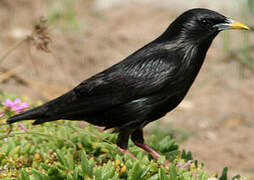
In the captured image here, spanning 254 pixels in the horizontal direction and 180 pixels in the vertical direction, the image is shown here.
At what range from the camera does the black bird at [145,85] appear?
358 cm

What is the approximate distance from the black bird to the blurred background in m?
1.75

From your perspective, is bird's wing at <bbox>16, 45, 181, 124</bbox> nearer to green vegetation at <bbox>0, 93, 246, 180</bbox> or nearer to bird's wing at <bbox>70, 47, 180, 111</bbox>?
bird's wing at <bbox>70, 47, 180, 111</bbox>

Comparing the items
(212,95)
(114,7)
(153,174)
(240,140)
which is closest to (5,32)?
(114,7)

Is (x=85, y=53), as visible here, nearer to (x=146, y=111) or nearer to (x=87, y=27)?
(x=87, y=27)

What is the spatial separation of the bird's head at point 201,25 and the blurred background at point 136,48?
1919 millimetres

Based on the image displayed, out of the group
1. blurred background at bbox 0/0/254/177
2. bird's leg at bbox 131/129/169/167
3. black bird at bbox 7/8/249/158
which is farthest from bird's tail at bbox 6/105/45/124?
blurred background at bbox 0/0/254/177

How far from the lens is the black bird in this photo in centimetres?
358

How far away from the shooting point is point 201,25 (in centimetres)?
375

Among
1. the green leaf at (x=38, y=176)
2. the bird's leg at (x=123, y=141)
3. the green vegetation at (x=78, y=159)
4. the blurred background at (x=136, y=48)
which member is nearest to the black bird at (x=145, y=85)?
the bird's leg at (x=123, y=141)

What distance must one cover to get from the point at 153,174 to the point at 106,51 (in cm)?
544

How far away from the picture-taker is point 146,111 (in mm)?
3576

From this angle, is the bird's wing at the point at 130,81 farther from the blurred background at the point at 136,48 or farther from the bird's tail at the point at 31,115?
the blurred background at the point at 136,48

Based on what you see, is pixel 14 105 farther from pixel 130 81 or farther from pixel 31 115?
pixel 130 81

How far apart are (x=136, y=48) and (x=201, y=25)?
5.03 metres
